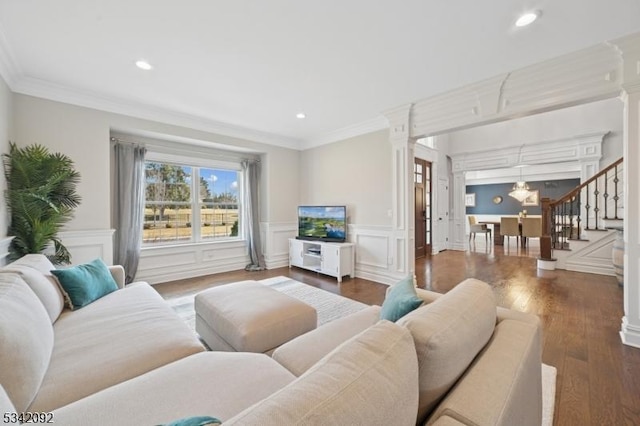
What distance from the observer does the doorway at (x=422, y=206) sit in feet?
20.8

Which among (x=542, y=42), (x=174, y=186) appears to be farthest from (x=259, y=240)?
(x=542, y=42)

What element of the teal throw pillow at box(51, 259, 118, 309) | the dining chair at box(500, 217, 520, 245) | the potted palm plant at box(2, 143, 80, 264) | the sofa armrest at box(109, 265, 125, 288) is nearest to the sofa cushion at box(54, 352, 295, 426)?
the teal throw pillow at box(51, 259, 118, 309)

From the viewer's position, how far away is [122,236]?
3.91 m

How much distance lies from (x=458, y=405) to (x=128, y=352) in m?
1.56

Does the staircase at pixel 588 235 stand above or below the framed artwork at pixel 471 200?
below

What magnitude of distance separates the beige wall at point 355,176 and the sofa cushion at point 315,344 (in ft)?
9.14

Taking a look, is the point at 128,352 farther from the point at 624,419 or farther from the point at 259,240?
the point at 259,240

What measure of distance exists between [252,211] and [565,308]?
4919 millimetres

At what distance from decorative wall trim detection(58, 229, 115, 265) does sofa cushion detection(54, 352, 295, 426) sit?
3114 mm

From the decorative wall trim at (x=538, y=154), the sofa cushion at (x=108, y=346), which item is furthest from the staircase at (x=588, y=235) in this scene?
the sofa cushion at (x=108, y=346)

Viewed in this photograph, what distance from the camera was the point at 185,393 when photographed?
1.04 meters

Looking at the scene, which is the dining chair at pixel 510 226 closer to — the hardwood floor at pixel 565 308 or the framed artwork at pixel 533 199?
the hardwood floor at pixel 565 308

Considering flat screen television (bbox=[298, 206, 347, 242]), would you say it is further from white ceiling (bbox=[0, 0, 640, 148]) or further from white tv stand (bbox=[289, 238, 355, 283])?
white ceiling (bbox=[0, 0, 640, 148])

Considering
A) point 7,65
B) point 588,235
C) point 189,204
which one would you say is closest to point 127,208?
point 189,204
